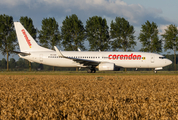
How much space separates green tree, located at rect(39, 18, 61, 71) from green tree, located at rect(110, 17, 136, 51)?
47.1 ft

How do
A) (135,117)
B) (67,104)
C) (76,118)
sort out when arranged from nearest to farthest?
(76,118)
(135,117)
(67,104)

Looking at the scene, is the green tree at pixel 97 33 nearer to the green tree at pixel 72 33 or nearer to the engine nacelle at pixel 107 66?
the green tree at pixel 72 33

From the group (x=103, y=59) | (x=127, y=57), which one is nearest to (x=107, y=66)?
(x=103, y=59)

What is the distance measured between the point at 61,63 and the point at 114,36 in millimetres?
25404

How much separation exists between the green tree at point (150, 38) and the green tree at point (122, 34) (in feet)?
8.63

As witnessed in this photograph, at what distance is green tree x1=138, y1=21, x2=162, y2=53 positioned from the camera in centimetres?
5411

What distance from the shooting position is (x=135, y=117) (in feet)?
17.5

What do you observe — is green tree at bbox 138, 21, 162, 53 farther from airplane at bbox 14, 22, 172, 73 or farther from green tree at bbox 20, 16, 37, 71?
green tree at bbox 20, 16, 37, 71

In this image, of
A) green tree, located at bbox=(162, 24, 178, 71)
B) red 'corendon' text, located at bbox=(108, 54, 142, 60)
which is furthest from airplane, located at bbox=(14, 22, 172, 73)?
green tree, located at bbox=(162, 24, 178, 71)

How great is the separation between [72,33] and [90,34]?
4772mm

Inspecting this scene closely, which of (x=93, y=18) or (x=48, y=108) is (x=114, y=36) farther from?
(x=48, y=108)

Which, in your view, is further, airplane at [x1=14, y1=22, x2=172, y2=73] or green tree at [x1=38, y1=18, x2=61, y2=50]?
green tree at [x1=38, y1=18, x2=61, y2=50]

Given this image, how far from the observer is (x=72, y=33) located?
191 feet

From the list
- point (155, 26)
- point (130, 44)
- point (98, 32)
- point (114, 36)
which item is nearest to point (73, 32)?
point (98, 32)
